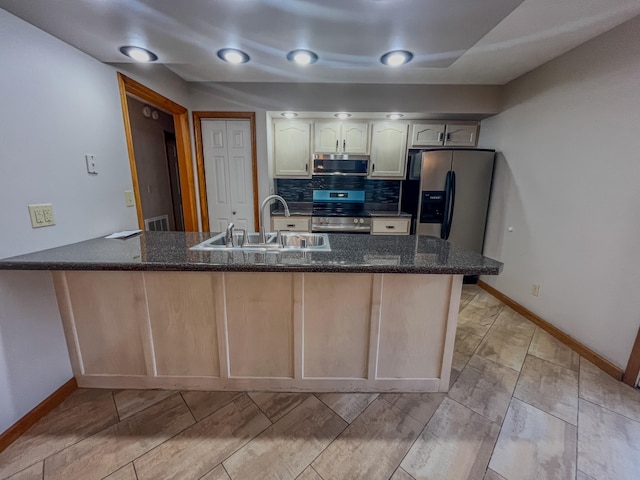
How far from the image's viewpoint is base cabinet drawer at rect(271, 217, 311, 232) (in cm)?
344

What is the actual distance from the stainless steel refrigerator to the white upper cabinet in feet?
2.46

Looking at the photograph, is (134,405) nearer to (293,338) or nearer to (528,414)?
(293,338)

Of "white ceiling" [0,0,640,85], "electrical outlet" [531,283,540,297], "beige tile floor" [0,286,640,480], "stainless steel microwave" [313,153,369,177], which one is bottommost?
"beige tile floor" [0,286,640,480]

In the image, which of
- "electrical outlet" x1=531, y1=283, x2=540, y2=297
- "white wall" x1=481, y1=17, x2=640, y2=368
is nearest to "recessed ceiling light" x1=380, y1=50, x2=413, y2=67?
"white wall" x1=481, y1=17, x2=640, y2=368

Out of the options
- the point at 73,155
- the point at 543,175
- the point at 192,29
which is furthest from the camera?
the point at 543,175

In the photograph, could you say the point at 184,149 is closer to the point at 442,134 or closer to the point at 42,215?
the point at 42,215

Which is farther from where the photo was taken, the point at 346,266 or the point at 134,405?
the point at 134,405

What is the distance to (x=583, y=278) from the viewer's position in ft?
6.66

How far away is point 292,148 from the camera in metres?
3.40

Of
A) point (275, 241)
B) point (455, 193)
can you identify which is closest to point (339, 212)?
point (455, 193)

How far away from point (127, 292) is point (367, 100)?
9.86 feet

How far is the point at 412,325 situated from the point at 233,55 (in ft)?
6.60

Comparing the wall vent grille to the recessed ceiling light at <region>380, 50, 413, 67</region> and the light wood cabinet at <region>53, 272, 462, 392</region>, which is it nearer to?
the light wood cabinet at <region>53, 272, 462, 392</region>

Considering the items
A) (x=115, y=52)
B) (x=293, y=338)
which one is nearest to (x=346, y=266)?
(x=293, y=338)
